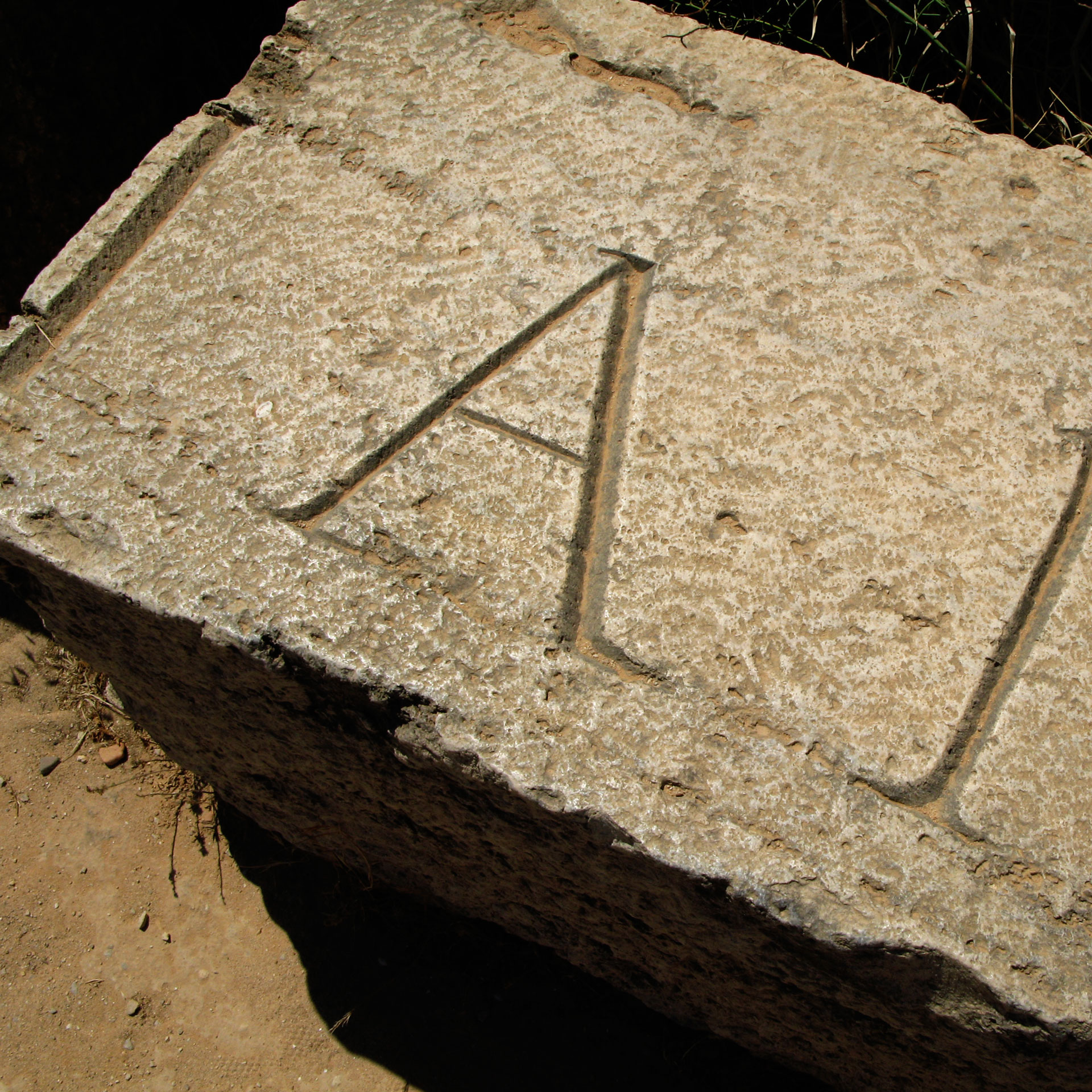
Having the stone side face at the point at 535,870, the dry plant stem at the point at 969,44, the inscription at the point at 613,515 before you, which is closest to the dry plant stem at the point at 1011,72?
the dry plant stem at the point at 969,44

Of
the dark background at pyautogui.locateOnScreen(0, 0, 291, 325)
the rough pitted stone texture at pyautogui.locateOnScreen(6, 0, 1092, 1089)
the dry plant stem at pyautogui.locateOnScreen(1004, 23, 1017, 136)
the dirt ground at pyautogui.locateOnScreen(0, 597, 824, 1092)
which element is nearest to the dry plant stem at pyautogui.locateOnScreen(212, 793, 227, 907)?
the dirt ground at pyautogui.locateOnScreen(0, 597, 824, 1092)

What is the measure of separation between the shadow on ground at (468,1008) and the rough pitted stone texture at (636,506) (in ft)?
0.79

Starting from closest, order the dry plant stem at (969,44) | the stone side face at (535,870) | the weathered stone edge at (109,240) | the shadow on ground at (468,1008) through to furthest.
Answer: the stone side face at (535,870), the weathered stone edge at (109,240), the shadow on ground at (468,1008), the dry plant stem at (969,44)

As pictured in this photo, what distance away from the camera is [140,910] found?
2029mm

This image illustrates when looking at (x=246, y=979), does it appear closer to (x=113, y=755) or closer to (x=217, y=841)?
(x=217, y=841)

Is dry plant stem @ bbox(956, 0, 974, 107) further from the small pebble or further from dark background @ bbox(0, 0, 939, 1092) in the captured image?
the small pebble

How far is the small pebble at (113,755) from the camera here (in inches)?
86.0

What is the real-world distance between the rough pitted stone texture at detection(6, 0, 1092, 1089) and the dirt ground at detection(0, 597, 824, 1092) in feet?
0.88

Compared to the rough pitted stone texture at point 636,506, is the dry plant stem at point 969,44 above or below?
above

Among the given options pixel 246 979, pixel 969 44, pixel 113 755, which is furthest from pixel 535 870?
pixel 969 44

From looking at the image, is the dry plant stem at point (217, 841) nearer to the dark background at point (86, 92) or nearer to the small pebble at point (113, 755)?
the small pebble at point (113, 755)

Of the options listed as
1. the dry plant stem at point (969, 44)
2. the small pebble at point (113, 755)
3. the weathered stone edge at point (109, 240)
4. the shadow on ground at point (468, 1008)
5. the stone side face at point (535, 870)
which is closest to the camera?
the stone side face at point (535, 870)

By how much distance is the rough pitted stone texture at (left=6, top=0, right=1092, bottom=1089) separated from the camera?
1223mm

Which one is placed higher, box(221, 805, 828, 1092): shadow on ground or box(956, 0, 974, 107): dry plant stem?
box(956, 0, 974, 107): dry plant stem
